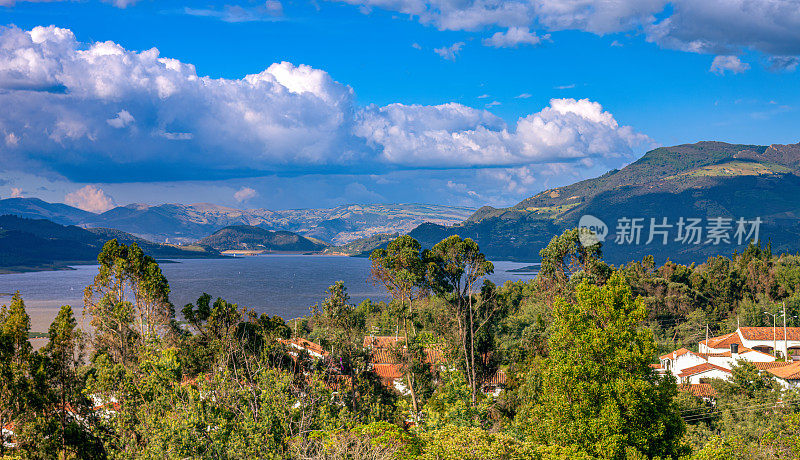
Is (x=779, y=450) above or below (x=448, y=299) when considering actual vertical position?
below

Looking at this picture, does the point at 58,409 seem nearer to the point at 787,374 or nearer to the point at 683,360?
the point at 787,374

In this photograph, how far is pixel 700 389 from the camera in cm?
4094

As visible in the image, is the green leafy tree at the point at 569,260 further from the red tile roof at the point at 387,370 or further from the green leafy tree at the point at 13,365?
the green leafy tree at the point at 13,365

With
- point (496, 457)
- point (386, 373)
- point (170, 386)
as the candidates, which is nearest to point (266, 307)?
point (386, 373)

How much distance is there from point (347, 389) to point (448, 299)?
948 cm

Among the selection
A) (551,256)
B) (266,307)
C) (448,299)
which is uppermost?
(551,256)

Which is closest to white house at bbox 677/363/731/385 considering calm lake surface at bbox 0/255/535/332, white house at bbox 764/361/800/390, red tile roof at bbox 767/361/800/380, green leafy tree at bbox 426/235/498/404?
red tile roof at bbox 767/361/800/380

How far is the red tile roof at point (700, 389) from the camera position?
37.8m

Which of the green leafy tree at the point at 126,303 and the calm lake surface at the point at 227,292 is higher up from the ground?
the green leafy tree at the point at 126,303

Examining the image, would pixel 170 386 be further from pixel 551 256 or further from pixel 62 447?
pixel 551 256

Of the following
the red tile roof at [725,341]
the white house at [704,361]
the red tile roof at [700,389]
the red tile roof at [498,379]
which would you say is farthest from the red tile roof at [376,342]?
the red tile roof at [725,341]

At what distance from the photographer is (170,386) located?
20469 millimetres

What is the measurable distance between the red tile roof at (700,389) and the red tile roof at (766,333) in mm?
19136

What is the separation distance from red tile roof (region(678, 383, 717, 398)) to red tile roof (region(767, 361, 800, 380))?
4.21m
